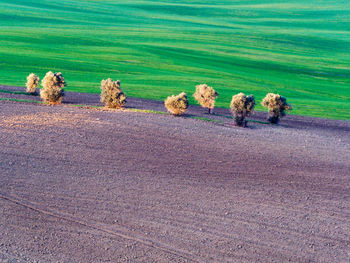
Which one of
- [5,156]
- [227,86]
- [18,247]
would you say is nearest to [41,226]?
[18,247]

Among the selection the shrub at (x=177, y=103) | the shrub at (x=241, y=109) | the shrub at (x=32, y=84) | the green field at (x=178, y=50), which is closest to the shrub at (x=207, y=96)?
the green field at (x=178, y=50)

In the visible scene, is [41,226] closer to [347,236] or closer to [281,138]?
[347,236]

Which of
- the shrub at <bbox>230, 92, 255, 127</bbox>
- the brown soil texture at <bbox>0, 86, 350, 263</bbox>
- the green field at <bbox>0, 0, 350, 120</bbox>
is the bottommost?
the brown soil texture at <bbox>0, 86, 350, 263</bbox>

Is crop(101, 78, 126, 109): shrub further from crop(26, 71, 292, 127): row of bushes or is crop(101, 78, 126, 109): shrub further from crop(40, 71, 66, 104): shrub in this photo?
crop(40, 71, 66, 104): shrub

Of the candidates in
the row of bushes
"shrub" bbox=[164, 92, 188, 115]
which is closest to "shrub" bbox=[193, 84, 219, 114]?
the row of bushes

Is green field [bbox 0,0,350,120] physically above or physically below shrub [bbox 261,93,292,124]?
above

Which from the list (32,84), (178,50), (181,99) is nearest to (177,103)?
(181,99)
